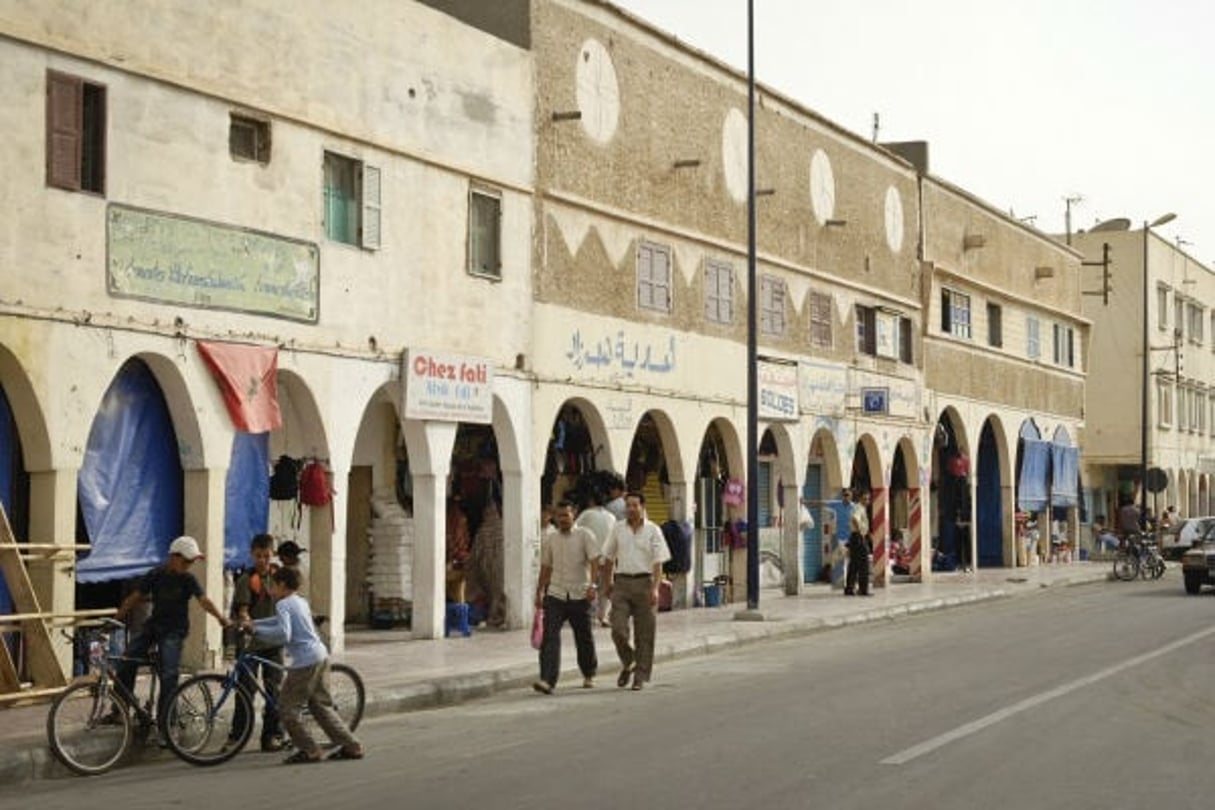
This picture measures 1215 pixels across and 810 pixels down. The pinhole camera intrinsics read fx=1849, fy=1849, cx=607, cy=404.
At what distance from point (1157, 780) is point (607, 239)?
16836mm

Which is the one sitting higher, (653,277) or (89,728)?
(653,277)

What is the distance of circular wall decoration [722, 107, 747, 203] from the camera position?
30969 millimetres

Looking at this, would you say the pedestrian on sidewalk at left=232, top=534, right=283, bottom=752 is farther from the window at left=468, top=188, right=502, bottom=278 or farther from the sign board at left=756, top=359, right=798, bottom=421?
the sign board at left=756, top=359, right=798, bottom=421

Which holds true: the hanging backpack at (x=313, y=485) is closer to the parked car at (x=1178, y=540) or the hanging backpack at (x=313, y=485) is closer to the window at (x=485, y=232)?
the window at (x=485, y=232)

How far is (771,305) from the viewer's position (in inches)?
1281

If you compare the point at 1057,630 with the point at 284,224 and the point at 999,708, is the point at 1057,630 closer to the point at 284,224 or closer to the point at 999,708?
the point at 999,708

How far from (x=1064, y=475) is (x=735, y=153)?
23740mm

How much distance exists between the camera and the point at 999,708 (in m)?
15.0

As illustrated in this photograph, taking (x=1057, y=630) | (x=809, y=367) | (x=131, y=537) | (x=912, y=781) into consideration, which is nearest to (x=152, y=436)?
(x=131, y=537)

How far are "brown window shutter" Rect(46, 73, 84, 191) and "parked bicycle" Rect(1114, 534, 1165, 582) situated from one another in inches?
1247

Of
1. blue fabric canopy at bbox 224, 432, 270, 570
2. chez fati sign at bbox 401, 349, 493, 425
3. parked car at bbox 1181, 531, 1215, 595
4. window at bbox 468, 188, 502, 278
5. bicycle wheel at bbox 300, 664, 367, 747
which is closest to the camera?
bicycle wheel at bbox 300, 664, 367, 747

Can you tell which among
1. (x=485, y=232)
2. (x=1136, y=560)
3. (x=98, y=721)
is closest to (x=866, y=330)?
(x=1136, y=560)

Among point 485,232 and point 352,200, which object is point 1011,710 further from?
point 485,232

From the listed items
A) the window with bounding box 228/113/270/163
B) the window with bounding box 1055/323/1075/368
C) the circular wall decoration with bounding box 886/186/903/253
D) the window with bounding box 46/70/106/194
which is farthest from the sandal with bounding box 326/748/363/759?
the window with bounding box 1055/323/1075/368
